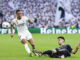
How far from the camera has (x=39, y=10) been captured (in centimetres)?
4478

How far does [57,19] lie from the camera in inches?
1736

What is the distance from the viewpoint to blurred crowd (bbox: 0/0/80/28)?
4309 centimetres

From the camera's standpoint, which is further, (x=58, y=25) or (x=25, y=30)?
(x=58, y=25)

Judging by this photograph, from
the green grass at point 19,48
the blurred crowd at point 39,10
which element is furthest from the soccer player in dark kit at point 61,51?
the blurred crowd at point 39,10

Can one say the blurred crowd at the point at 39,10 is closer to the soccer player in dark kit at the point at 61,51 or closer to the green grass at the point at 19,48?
the green grass at the point at 19,48

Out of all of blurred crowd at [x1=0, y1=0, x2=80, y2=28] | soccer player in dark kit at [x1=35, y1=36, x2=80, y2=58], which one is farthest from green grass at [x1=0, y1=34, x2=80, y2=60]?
blurred crowd at [x1=0, y1=0, x2=80, y2=28]

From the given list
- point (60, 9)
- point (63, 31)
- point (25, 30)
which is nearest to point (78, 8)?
point (60, 9)

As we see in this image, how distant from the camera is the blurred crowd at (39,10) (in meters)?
43.1

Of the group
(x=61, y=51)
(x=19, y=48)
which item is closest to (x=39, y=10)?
(x=19, y=48)

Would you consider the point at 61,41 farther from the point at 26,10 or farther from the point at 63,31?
the point at 26,10

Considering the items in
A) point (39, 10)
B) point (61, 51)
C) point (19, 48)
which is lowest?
point (19, 48)

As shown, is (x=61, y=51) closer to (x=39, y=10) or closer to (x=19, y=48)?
(x=19, y=48)

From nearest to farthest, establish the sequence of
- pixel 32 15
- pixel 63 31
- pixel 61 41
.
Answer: pixel 61 41 → pixel 63 31 → pixel 32 15

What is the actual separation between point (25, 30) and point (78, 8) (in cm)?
3175
